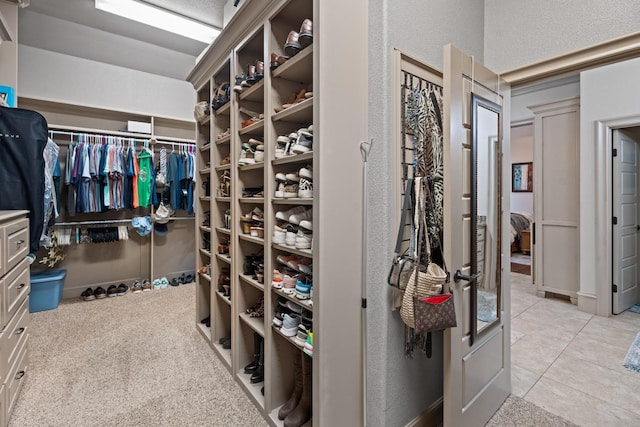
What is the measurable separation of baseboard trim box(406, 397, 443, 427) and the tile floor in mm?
657

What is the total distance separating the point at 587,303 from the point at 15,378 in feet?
16.4

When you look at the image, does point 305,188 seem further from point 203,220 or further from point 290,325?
point 203,220

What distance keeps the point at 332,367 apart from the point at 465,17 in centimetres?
208

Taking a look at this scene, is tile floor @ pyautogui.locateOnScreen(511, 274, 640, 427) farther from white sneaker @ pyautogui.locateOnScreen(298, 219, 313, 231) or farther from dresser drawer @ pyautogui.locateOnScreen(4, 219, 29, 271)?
dresser drawer @ pyautogui.locateOnScreen(4, 219, 29, 271)

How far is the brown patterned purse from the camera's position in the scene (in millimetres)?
1237

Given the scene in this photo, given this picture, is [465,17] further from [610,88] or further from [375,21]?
[610,88]

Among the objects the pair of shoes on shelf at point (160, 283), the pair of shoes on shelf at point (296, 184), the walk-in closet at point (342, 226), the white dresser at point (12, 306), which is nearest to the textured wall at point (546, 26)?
the walk-in closet at point (342, 226)

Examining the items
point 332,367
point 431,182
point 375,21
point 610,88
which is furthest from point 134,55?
point 610,88

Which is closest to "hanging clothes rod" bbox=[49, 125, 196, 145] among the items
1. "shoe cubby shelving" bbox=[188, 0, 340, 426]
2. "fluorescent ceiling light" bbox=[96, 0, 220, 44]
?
"fluorescent ceiling light" bbox=[96, 0, 220, 44]

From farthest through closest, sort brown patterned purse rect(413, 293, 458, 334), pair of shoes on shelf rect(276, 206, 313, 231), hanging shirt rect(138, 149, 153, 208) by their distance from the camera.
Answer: hanging shirt rect(138, 149, 153, 208)
pair of shoes on shelf rect(276, 206, 313, 231)
brown patterned purse rect(413, 293, 458, 334)

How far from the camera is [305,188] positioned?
1.48 meters

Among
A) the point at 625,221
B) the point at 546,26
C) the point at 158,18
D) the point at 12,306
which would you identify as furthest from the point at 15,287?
the point at 625,221

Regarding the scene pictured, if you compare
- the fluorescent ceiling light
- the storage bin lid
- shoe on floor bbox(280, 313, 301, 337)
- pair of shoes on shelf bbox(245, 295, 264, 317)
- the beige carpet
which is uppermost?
the fluorescent ceiling light

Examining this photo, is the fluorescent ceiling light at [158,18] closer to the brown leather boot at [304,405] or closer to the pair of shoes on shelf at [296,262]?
the pair of shoes on shelf at [296,262]
